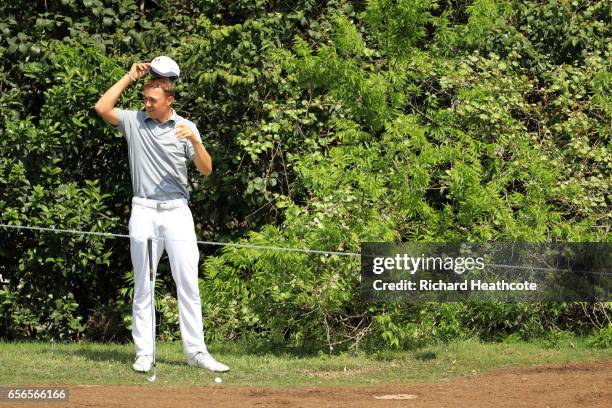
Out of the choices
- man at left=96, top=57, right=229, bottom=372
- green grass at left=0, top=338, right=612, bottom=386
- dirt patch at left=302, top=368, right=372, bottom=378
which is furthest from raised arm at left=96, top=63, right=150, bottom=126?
dirt patch at left=302, top=368, right=372, bottom=378

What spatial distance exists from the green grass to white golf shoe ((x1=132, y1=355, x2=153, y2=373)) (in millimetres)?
59

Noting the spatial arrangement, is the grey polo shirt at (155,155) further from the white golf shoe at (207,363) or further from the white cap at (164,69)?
the white golf shoe at (207,363)

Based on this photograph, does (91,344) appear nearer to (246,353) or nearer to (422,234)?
(246,353)

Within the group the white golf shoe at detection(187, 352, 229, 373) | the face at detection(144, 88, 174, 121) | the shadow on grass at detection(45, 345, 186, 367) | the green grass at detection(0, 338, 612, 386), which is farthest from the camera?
the shadow on grass at detection(45, 345, 186, 367)

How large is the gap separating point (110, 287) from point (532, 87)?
4.67 meters

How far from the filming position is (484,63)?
11.0 metres

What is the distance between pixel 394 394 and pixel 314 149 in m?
3.52

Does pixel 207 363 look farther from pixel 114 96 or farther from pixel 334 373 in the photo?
pixel 114 96

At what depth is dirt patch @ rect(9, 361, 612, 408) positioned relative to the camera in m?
7.35

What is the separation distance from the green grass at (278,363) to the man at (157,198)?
29 centimetres

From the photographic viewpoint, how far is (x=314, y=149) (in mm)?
10820

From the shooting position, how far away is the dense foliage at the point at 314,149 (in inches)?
381

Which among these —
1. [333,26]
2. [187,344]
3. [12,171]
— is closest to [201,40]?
[333,26]

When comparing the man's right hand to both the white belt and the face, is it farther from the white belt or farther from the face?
the white belt
